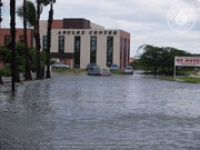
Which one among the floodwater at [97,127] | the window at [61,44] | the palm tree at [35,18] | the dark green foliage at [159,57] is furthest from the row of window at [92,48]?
the floodwater at [97,127]

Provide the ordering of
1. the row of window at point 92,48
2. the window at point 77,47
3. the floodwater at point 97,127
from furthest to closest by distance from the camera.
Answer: the window at point 77,47 < the row of window at point 92,48 < the floodwater at point 97,127

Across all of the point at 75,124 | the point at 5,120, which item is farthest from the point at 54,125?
the point at 5,120

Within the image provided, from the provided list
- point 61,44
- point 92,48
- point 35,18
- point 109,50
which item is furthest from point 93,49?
point 35,18

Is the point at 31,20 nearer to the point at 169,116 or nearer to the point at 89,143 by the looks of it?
the point at 169,116

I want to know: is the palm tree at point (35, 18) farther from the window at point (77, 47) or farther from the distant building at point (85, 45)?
the window at point (77, 47)

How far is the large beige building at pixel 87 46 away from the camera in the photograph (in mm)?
124000

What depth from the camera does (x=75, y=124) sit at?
562 inches

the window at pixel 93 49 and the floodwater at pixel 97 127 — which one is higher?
the window at pixel 93 49

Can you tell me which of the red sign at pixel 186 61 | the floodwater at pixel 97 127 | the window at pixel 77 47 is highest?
the window at pixel 77 47

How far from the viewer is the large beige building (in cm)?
12400

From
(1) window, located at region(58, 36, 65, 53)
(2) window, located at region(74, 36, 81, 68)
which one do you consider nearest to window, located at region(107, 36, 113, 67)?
(2) window, located at region(74, 36, 81, 68)

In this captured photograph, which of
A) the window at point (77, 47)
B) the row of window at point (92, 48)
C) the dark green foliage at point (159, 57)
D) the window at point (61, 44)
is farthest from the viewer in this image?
the window at point (61, 44)

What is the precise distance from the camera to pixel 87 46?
12512 centimetres

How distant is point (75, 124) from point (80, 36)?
4394 inches
